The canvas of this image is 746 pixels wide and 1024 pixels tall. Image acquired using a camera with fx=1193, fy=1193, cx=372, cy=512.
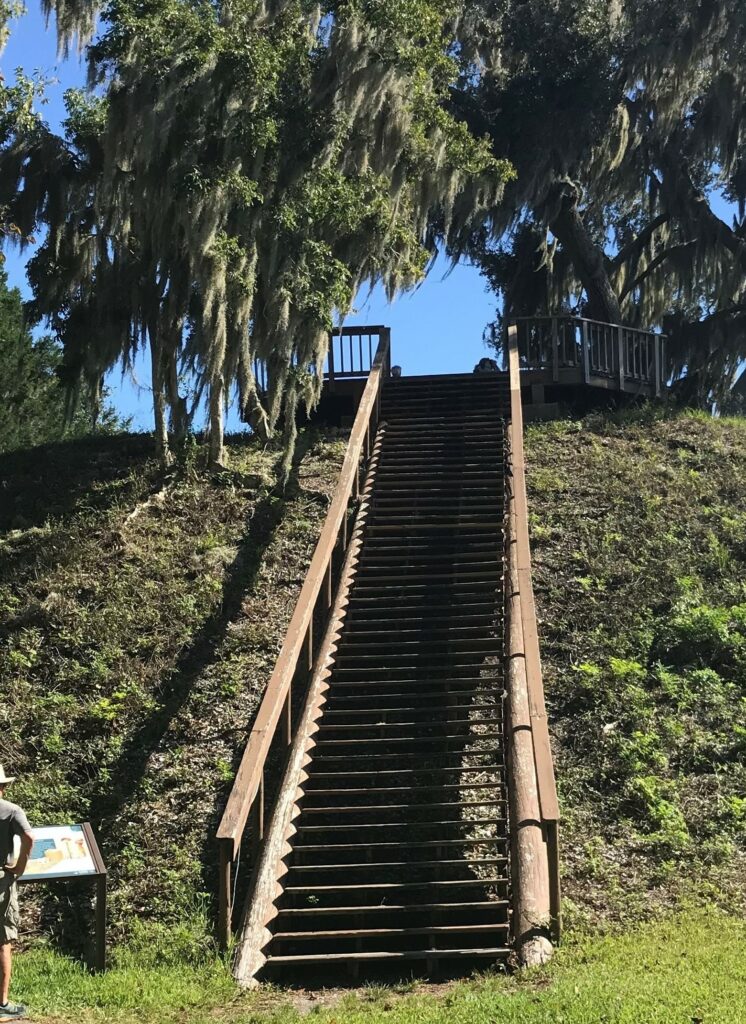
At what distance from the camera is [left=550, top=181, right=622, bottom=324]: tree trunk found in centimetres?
2330

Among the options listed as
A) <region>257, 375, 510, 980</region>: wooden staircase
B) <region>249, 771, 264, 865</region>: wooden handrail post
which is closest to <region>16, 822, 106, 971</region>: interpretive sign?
<region>257, 375, 510, 980</region>: wooden staircase

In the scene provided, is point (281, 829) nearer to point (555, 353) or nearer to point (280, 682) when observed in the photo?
point (280, 682)

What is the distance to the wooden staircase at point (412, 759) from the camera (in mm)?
8312

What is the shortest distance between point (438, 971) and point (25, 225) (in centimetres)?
1224

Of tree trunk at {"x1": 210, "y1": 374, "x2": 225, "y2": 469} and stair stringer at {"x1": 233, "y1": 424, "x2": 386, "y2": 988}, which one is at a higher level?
tree trunk at {"x1": 210, "y1": 374, "x2": 225, "y2": 469}

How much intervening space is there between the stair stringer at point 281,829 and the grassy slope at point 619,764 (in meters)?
0.26

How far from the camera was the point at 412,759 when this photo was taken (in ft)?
33.0

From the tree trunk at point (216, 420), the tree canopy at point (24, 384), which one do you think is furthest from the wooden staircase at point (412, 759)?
the tree canopy at point (24, 384)

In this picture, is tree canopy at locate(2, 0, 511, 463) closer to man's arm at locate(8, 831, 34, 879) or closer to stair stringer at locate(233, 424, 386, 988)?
stair stringer at locate(233, 424, 386, 988)

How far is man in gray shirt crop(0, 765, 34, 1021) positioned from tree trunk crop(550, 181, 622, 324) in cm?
1858

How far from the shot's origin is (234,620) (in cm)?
1305

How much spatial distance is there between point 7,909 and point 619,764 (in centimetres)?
574

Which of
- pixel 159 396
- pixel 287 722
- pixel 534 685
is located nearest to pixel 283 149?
pixel 159 396

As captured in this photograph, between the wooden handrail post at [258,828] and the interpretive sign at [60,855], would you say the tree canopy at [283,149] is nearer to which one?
the wooden handrail post at [258,828]
